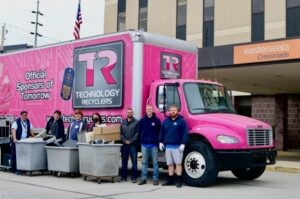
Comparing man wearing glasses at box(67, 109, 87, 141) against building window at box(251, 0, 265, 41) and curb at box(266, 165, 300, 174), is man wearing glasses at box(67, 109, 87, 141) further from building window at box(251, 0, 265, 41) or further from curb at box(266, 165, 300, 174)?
building window at box(251, 0, 265, 41)

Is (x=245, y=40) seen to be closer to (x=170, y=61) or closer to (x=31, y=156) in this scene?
(x=170, y=61)

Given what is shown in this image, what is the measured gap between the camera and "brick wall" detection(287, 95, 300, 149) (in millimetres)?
28750

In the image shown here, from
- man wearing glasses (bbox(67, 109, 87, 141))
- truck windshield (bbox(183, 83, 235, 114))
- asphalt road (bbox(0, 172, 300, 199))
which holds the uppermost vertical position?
truck windshield (bbox(183, 83, 235, 114))

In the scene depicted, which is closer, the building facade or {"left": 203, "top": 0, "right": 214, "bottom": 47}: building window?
the building facade

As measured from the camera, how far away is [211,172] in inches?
436

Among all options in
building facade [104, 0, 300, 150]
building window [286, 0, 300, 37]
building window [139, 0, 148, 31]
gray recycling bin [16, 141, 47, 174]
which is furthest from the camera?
building window [139, 0, 148, 31]

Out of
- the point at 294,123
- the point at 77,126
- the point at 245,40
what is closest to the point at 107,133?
the point at 77,126

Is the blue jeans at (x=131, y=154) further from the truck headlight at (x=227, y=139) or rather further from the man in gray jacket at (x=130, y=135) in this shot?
the truck headlight at (x=227, y=139)

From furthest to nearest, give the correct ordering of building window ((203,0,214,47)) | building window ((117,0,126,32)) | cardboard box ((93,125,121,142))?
building window ((117,0,126,32)) → building window ((203,0,214,47)) → cardboard box ((93,125,121,142))

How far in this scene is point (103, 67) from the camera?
1295 centimetres

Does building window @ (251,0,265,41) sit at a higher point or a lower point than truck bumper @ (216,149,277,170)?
higher

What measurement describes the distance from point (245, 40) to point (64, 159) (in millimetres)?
19018

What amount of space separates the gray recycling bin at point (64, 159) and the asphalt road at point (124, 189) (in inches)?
10.2

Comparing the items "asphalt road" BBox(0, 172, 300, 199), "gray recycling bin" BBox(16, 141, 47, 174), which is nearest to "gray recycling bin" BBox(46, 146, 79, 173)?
"asphalt road" BBox(0, 172, 300, 199)
